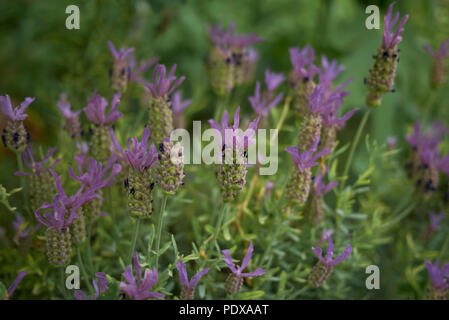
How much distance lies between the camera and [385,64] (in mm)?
753

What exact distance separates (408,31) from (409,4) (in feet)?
0.49

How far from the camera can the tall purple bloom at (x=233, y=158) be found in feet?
2.10

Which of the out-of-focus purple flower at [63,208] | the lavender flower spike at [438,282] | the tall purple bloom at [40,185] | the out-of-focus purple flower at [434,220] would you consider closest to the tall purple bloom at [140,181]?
the out-of-focus purple flower at [63,208]

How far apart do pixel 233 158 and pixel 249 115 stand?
0.58 metres

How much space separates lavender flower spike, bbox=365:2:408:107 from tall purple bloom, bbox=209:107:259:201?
9.7 inches

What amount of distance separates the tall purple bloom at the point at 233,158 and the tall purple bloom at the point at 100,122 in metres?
0.20

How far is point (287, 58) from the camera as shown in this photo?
1.60 meters

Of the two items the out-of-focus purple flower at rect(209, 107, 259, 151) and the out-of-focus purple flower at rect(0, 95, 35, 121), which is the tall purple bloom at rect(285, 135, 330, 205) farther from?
the out-of-focus purple flower at rect(0, 95, 35, 121)

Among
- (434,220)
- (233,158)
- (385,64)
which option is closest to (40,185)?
(233,158)

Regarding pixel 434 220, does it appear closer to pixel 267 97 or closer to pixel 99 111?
pixel 267 97

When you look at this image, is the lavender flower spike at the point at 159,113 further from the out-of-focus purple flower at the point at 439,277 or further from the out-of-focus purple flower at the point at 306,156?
the out-of-focus purple flower at the point at 439,277

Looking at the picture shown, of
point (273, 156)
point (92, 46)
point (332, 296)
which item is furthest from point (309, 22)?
Result: point (332, 296)

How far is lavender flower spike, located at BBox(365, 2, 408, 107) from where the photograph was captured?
29.1 inches
